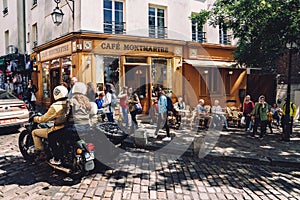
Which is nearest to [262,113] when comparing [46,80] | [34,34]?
[46,80]

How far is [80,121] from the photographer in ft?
15.5

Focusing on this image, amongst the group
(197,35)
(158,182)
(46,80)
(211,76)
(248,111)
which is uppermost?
(197,35)

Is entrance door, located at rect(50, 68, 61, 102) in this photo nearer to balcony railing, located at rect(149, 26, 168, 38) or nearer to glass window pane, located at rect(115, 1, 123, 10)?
glass window pane, located at rect(115, 1, 123, 10)

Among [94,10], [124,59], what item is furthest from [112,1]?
[124,59]

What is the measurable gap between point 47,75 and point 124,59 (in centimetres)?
525

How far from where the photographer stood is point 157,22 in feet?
44.2

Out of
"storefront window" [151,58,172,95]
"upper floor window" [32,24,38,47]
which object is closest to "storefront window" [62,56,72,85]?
"storefront window" [151,58,172,95]

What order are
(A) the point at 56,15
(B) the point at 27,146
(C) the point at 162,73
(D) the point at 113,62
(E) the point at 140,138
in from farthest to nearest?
(C) the point at 162,73, (D) the point at 113,62, (A) the point at 56,15, (E) the point at 140,138, (B) the point at 27,146

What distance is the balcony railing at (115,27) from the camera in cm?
1192

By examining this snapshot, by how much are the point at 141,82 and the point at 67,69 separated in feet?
12.6

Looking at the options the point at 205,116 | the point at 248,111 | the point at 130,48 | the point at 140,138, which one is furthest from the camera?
the point at 130,48

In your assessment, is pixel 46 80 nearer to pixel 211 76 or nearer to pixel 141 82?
pixel 141 82

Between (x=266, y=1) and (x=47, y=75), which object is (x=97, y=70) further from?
(x=266, y=1)

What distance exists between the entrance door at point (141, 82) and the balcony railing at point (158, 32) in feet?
5.62
